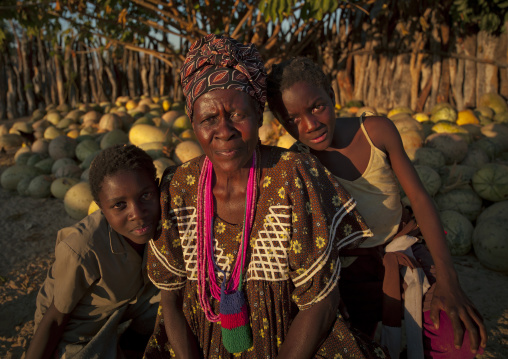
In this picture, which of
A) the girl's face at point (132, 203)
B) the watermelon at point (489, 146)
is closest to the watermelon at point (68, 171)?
the girl's face at point (132, 203)

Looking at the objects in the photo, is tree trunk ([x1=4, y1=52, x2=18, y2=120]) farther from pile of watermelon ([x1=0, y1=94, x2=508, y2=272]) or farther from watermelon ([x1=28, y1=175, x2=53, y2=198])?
watermelon ([x1=28, y1=175, x2=53, y2=198])

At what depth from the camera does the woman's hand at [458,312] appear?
1490mm

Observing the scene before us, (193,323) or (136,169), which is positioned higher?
(136,169)

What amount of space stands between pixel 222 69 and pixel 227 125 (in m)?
0.24

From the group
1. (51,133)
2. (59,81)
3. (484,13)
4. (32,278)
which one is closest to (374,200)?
(32,278)

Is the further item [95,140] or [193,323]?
[95,140]

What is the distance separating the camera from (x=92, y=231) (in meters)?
2.00

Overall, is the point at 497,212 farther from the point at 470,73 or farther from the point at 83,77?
the point at 83,77

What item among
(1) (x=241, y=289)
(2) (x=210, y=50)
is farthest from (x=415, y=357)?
(2) (x=210, y=50)

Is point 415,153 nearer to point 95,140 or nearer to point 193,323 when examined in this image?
point 193,323

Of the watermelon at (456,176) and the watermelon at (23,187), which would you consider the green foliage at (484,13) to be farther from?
the watermelon at (23,187)

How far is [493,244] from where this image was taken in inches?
120

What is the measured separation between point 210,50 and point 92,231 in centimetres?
Result: 123

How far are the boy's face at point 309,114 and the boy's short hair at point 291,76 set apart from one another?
0.02 metres
